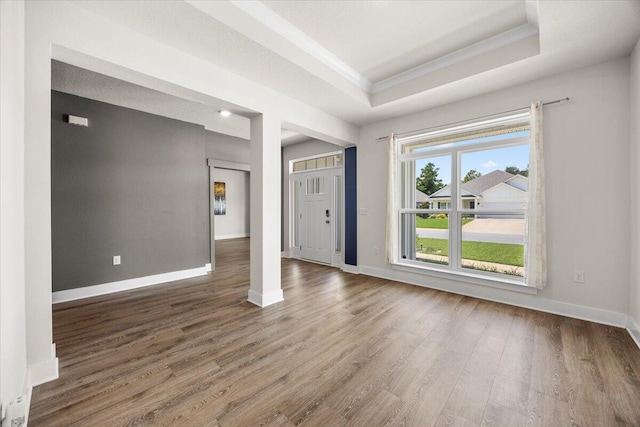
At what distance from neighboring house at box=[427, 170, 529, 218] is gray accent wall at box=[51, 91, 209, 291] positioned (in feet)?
13.7

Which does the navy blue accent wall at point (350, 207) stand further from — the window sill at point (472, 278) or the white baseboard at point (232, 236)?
the white baseboard at point (232, 236)

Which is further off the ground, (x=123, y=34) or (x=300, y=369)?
(x=123, y=34)

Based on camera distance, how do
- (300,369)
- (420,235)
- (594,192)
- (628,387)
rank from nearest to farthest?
(628,387), (300,369), (594,192), (420,235)

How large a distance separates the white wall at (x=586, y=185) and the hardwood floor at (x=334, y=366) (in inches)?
11.2

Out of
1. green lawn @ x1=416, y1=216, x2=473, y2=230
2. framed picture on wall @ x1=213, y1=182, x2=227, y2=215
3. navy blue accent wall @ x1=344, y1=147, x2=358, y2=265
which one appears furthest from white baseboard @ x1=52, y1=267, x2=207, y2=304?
framed picture on wall @ x1=213, y1=182, x2=227, y2=215

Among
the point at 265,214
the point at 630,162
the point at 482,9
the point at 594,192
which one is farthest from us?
the point at 265,214

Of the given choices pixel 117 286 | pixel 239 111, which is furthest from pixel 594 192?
pixel 117 286

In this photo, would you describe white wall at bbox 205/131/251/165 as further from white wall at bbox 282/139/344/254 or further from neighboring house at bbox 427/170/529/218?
neighboring house at bbox 427/170/529/218

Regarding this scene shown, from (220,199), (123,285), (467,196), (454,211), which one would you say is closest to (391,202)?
(454,211)

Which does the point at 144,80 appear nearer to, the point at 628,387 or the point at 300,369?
the point at 300,369

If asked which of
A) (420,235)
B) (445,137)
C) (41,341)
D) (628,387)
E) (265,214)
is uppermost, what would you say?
(445,137)

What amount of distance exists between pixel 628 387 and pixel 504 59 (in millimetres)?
2832

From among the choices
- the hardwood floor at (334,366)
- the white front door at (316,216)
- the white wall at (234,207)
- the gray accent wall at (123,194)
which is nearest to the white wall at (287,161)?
the white front door at (316,216)

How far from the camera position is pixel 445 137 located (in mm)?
3795
